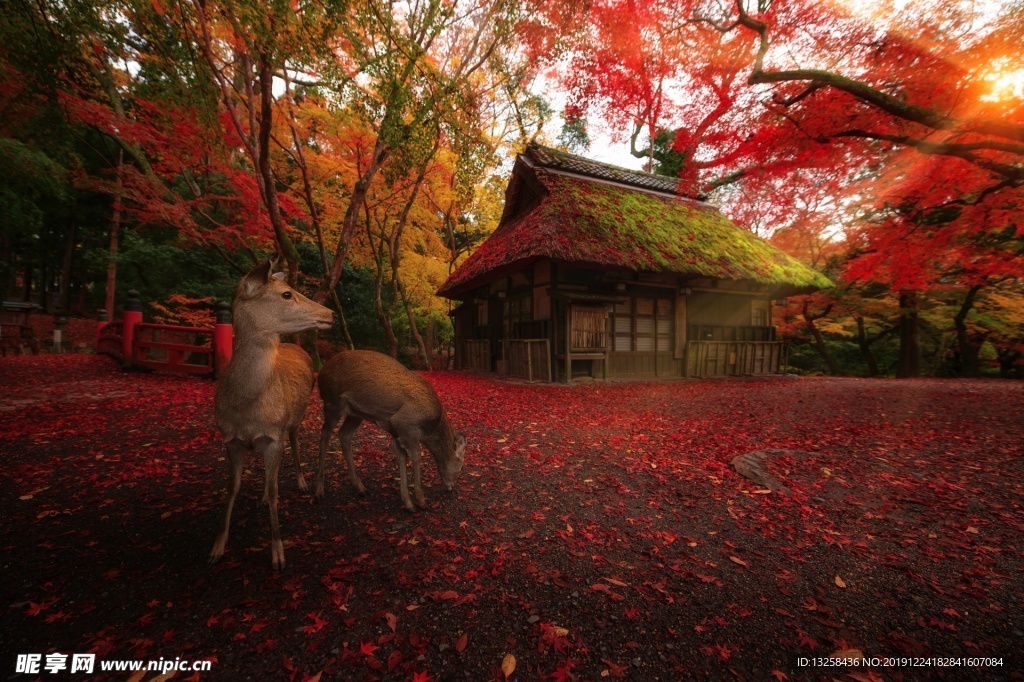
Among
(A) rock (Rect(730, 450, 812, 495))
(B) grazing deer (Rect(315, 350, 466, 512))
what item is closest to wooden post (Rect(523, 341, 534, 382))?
Answer: (A) rock (Rect(730, 450, 812, 495))

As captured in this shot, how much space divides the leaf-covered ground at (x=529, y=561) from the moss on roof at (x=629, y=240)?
6726 millimetres

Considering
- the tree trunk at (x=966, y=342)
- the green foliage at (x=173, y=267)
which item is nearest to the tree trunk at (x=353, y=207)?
the green foliage at (x=173, y=267)

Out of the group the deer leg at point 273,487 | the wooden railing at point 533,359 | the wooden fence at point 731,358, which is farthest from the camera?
the wooden fence at point 731,358

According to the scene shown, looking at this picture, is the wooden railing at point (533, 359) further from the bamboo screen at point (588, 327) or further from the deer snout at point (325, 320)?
the deer snout at point (325, 320)

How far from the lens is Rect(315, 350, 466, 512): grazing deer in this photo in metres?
3.31

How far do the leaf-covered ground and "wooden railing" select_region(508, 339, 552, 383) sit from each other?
5.77 m

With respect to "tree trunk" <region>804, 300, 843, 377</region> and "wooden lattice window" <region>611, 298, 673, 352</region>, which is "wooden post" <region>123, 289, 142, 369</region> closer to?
"wooden lattice window" <region>611, 298, 673, 352</region>

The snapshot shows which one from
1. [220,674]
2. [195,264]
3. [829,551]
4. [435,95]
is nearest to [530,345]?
[435,95]

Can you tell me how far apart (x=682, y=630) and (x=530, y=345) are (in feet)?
31.3

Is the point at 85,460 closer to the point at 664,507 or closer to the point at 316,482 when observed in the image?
the point at 316,482

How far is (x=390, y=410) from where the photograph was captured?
3299 mm

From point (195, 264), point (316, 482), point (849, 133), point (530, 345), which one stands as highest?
point (849, 133)

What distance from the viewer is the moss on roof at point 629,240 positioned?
1091 cm

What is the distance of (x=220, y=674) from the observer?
179cm
